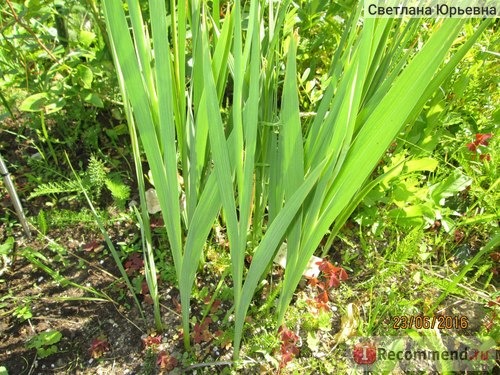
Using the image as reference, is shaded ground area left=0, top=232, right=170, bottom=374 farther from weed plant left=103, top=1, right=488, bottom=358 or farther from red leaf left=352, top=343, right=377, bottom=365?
red leaf left=352, top=343, right=377, bottom=365

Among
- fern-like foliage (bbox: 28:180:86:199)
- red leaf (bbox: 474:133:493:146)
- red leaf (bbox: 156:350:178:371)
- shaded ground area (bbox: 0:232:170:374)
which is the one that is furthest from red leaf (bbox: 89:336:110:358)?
red leaf (bbox: 474:133:493:146)

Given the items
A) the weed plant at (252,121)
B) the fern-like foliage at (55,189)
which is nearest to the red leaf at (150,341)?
the weed plant at (252,121)

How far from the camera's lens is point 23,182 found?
1.31 metres

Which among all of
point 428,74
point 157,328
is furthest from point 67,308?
point 428,74

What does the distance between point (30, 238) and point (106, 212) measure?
217 mm

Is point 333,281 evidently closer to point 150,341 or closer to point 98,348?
point 150,341

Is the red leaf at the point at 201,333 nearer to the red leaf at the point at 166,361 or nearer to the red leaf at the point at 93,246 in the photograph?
the red leaf at the point at 166,361

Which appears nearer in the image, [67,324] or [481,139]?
[67,324]

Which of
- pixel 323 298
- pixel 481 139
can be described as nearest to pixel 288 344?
pixel 323 298

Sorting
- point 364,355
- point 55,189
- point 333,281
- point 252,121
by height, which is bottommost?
point 364,355

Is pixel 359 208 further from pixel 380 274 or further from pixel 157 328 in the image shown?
pixel 157 328
